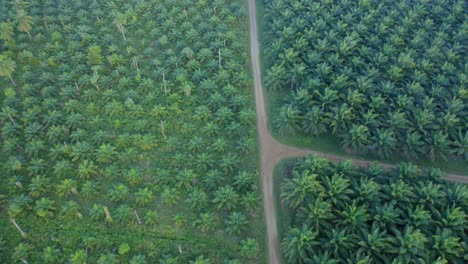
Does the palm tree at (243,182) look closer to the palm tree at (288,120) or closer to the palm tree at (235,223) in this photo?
the palm tree at (235,223)

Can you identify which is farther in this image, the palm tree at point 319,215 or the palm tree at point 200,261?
the palm tree at point 319,215

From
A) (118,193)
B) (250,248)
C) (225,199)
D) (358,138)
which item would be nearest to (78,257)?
(118,193)

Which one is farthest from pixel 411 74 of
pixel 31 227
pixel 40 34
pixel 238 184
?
pixel 40 34

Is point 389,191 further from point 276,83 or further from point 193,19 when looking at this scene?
point 193,19

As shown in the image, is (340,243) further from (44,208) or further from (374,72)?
(44,208)

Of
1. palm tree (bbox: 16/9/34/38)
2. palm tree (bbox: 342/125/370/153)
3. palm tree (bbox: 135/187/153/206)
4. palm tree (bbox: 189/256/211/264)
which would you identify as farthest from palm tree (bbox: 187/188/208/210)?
palm tree (bbox: 16/9/34/38)

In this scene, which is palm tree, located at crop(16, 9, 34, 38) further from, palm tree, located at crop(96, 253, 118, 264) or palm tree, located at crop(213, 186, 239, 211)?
palm tree, located at crop(213, 186, 239, 211)

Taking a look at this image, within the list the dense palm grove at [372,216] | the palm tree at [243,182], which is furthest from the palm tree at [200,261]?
the palm tree at [243,182]
